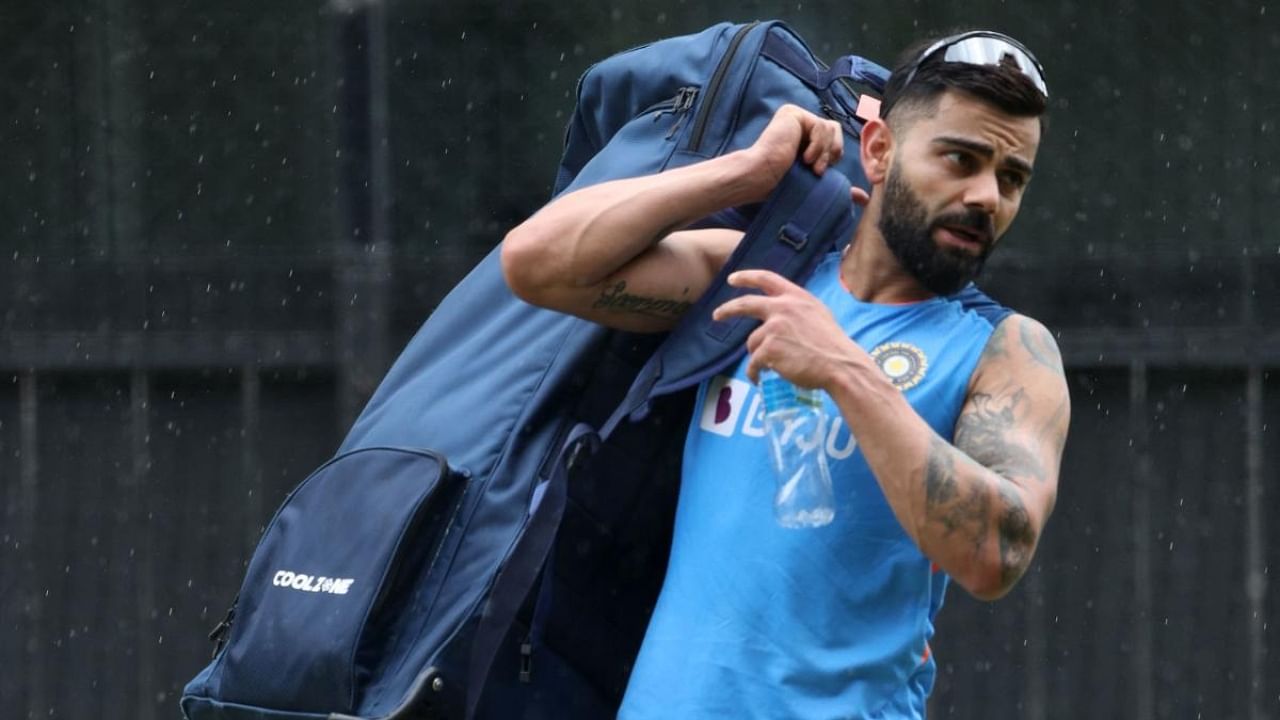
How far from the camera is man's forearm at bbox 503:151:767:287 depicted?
263 centimetres

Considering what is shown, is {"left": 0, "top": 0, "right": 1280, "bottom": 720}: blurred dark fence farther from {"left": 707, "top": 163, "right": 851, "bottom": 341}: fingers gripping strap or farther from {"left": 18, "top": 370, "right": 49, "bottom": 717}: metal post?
{"left": 707, "top": 163, "right": 851, "bottom": 341}: fingers gripping strap

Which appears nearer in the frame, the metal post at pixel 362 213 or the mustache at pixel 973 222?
the mustache at pixel 973 222

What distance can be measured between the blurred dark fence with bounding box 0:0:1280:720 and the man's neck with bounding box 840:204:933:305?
2.87 m

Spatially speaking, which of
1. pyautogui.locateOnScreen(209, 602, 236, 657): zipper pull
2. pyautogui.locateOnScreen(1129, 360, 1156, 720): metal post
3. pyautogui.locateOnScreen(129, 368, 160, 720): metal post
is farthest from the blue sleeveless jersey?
pyautogui.locateOnScreen(129, 368, 160, 720): metal post

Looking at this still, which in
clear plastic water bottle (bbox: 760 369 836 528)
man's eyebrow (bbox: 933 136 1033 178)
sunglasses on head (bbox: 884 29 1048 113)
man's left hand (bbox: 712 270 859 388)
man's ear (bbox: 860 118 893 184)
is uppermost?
sunglasses on head (bbox: 884 29 1048 113)

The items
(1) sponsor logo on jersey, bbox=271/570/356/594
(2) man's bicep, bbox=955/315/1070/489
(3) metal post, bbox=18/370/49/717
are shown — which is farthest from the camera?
(3) metal post, bbox=18/370/49/717

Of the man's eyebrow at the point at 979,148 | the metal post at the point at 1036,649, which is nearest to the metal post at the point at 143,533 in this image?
the metal post at the point at 1036,649

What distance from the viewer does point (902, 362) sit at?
2.51 m

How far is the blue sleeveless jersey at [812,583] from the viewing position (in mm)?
2469

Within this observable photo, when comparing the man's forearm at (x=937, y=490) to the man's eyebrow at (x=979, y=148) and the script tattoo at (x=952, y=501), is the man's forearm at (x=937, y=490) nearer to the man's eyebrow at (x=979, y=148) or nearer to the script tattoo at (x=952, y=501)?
the script tattoo at (x=952, y=501)

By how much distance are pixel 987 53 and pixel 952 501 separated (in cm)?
64

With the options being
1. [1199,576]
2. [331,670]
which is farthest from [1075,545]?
[331,670]

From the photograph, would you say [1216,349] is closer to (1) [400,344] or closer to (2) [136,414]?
(1) [400,344]

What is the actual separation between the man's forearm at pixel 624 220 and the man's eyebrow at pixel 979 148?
0.25 m
